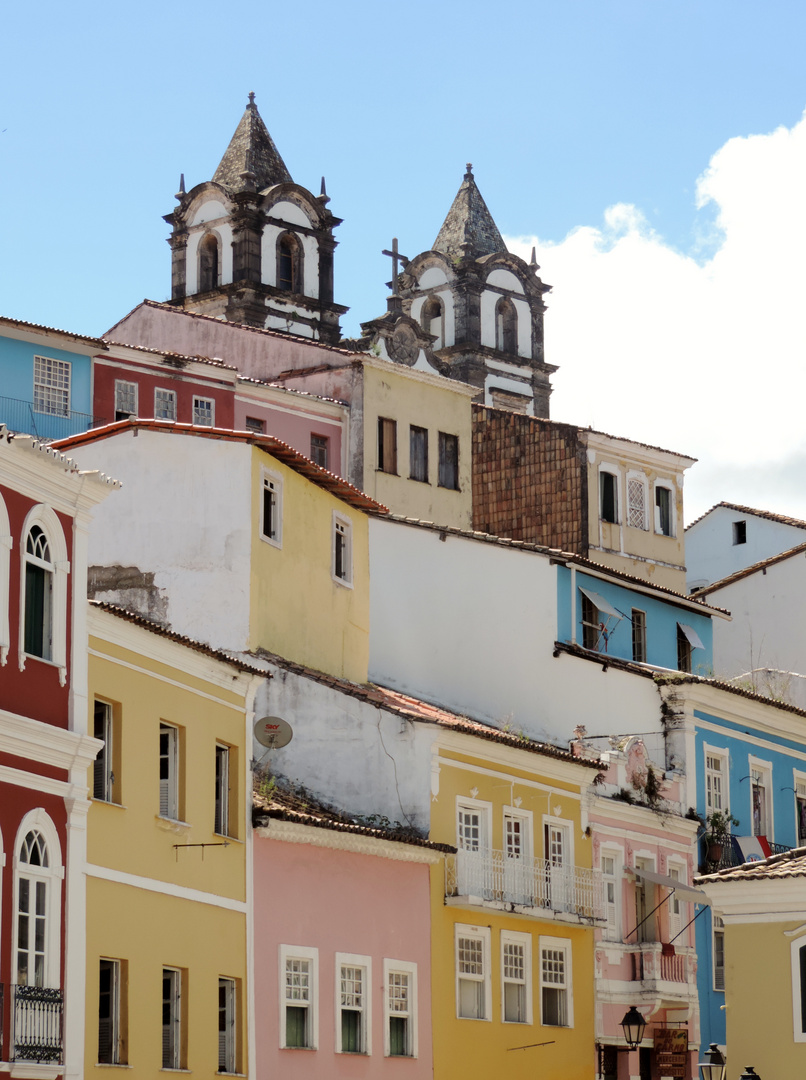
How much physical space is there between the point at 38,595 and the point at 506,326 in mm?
58560

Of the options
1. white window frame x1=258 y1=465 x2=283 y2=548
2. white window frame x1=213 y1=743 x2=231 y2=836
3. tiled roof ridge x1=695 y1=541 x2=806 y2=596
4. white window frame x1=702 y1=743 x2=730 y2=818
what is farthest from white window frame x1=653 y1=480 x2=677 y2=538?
white window frame x1=213 y1=743 x2=231 y2=836

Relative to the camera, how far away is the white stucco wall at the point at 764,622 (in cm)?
5391

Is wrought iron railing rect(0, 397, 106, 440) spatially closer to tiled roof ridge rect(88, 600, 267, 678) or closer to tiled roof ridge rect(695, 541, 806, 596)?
tiled roof ridge rect(88, 600, 267, 678)

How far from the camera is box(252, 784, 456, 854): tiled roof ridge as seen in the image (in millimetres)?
28516

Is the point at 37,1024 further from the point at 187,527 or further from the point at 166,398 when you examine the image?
the point at 166,398

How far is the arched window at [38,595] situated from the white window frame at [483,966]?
1186cm

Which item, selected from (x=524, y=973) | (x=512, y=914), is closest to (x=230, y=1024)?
(x=512, y=914)

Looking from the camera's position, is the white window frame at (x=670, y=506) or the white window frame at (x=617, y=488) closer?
the white window frame at (x=617, y=488)

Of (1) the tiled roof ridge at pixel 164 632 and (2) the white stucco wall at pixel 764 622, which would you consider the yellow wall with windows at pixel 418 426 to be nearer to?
(2) the white stucco wall at pixel 764 622

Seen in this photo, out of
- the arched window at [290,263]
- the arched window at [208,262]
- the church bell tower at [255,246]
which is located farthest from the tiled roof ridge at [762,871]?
the arched window at [208,262]

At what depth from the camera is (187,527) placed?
32906 mm

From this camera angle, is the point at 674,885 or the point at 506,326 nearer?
the point at 674,885

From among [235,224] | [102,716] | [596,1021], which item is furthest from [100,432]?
[235,224]

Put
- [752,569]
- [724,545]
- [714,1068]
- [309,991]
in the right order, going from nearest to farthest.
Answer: [714,1068], [309,991], [752,569], [724,545]
